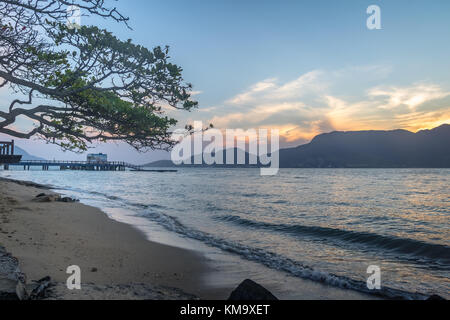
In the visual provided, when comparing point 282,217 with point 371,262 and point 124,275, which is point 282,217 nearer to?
point 371,262

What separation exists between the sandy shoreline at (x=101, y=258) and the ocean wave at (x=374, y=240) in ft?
20.9

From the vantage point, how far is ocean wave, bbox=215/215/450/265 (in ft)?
32.5

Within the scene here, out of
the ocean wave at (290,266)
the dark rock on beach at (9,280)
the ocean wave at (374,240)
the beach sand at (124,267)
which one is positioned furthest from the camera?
the ocean wave at (374,240)

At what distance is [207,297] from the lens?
5410mm

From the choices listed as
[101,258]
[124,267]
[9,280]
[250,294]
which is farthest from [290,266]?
[9,280]

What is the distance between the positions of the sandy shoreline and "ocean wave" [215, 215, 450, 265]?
20.9ft

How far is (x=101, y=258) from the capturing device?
734cm

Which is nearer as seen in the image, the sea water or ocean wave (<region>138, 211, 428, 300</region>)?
ocean wave (<region>138, 211, 428, 300</region>)

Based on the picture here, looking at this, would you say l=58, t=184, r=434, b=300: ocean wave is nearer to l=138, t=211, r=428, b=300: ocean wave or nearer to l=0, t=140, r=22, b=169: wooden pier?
l=138, t=211, r=428, b=300: ocean wave

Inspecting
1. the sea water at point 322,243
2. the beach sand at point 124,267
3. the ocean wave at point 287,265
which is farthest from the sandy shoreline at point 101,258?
the ocean wave at point 287,265

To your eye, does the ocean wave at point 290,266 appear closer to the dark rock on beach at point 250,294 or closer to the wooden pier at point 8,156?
the dark rock on beach at point 250,294

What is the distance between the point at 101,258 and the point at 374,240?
10821 millimetres

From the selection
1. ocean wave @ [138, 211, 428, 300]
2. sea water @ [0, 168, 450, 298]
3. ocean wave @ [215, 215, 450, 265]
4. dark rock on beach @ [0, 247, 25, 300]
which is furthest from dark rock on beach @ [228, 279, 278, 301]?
ocean wave @ [215, 215, 450, 265]

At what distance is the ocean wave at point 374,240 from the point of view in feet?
32.5
